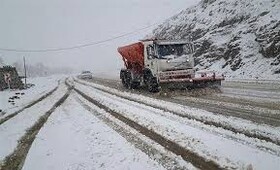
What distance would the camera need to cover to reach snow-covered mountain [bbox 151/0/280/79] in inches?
1131

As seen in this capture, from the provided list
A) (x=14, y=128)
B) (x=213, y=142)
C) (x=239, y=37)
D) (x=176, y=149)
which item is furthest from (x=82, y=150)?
(x=239, y=37)

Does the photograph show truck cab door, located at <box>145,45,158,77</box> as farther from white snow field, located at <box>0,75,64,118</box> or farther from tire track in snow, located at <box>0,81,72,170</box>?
tire track in snow, located at <box>0,81,72,170</box>

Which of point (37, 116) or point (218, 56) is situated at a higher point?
point (218, 56)

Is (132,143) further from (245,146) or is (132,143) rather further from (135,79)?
(135,79)

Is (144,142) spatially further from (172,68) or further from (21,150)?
(172,68)

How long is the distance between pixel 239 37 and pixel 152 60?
1763 cm

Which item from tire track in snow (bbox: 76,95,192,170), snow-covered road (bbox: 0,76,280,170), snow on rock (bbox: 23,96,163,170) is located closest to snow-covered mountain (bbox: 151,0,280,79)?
snow-covered road (bbox: 0,76,280,170)

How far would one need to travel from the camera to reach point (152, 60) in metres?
19.5

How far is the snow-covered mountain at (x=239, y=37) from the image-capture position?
28734 mm

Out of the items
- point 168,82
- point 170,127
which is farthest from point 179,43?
point 170,127

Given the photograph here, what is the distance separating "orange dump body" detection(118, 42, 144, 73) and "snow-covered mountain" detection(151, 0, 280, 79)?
937 centimetres

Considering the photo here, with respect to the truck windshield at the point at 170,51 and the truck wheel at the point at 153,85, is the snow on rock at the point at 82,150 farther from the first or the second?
the truck windshield at the point at 170,51

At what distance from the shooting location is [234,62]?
3262cm

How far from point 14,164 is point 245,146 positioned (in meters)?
4.66
